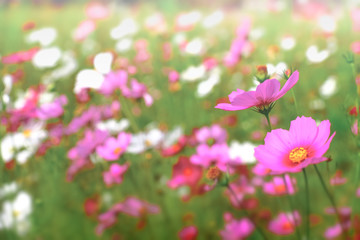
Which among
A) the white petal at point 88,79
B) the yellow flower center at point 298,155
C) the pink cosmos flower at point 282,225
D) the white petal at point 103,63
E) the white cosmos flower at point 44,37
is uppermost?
the white cosmos flower at point 44,37

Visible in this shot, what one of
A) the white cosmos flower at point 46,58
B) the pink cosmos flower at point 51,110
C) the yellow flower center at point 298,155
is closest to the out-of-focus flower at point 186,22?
the white cosmos flower at point 46,58

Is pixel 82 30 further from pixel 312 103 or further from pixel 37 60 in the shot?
pixel 312 103

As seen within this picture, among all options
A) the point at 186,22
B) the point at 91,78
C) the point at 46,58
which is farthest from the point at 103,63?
the point at 186,22

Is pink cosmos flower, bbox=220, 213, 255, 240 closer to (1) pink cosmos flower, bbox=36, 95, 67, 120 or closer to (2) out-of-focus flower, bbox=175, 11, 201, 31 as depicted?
(1) pink cosmos flower, bbox=36, 95, 67, 120

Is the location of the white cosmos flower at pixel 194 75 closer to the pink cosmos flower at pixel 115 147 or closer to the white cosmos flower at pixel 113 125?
the white cosmos flower at pixel 113 125

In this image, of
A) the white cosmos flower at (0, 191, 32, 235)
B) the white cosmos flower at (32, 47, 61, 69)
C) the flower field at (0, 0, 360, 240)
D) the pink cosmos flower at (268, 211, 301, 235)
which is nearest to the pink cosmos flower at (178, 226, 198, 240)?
the flower field at (0, 0, 360, 240)

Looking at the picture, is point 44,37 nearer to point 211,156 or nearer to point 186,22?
point 186,22
